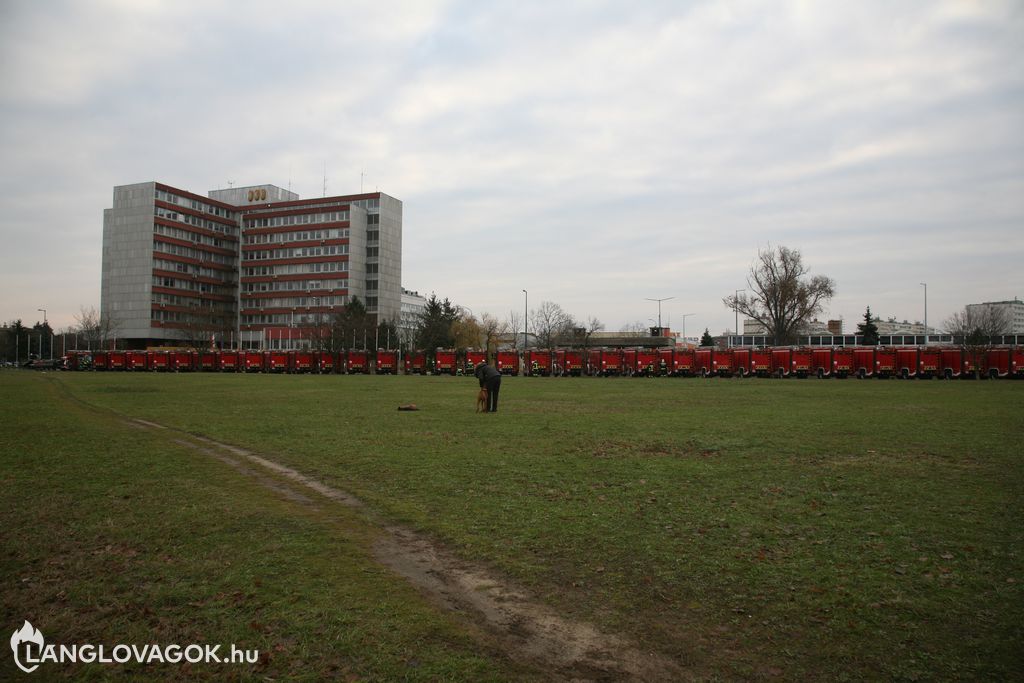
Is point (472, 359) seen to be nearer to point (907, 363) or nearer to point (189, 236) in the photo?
point (907, 363)

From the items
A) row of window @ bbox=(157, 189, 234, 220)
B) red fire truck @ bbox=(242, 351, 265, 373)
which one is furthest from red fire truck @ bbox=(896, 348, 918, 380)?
row of window @ bbox=(157, 189, 234, 220)

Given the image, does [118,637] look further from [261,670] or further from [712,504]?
[712,504]

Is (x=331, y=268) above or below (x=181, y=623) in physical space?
above

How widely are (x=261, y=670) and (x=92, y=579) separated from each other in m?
2.65

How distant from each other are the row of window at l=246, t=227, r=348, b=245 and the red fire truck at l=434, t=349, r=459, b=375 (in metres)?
56.9

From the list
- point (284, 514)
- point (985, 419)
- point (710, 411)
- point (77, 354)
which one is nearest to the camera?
point (284, 514)

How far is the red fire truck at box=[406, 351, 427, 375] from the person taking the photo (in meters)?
75.8

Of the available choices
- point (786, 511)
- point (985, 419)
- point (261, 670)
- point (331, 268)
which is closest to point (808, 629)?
point (786, 511)

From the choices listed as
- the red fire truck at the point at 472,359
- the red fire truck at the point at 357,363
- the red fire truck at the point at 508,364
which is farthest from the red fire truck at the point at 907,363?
the red fire truck at the point at 357,363

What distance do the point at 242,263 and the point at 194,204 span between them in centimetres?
1418

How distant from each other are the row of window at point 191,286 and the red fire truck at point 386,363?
2507 inches

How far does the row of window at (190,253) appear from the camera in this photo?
4518 inches

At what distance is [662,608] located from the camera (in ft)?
18.1

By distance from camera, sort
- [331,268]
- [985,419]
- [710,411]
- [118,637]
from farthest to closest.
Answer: [331,268]
[710,411]
[985,419]
[118,637]
